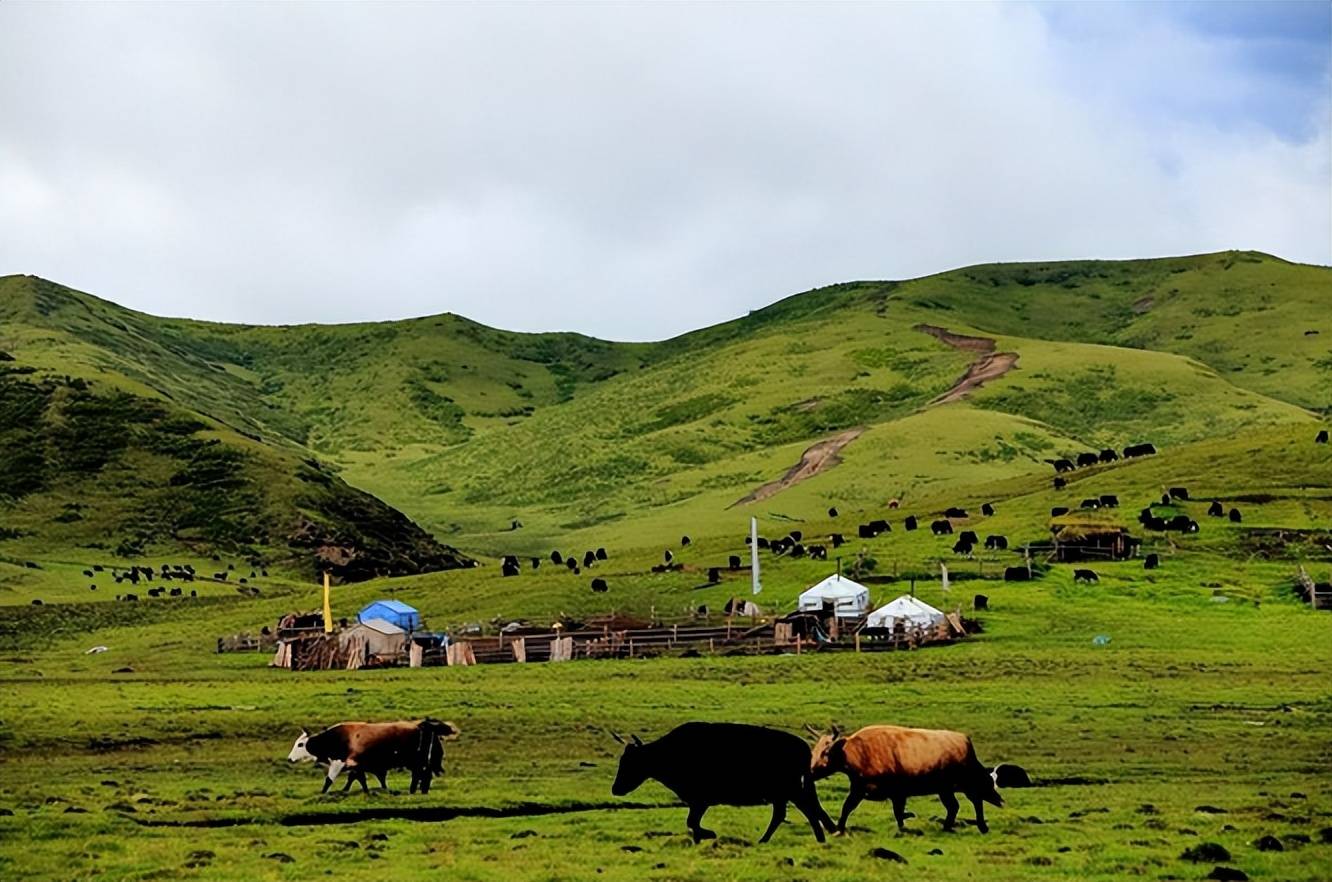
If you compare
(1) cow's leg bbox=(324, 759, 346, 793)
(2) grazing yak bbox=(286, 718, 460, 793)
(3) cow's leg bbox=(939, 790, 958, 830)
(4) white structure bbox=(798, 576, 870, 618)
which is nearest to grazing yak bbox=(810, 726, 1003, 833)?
(3) cow's leg bbox=(939, 790, 958, 830)

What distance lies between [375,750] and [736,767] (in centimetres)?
923

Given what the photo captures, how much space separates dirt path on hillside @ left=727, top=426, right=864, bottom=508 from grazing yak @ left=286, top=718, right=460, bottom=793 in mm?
125132

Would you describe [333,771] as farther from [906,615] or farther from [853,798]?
[906,615]

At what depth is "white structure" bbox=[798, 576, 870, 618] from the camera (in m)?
74.6

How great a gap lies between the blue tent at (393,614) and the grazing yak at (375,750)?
177ft

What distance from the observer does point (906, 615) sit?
6925cm

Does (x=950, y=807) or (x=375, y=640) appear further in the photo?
(x=375, y=640)

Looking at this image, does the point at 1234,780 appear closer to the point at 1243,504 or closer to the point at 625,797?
the point at 625,797

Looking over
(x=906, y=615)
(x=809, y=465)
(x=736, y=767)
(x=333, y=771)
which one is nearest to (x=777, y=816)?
(x=736, y=767)

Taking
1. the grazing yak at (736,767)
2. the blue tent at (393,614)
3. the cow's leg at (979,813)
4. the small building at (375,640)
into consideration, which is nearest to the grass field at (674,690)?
the cow's leg at (979,813)

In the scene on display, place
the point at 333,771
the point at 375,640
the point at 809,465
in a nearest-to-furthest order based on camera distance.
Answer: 1. the point at 333,771
2. the point at 375,640
3. the point at 809,465

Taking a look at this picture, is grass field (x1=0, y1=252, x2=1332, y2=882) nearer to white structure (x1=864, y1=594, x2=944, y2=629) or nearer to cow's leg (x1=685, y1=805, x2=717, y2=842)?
cow's leg (x1=685, y1=805, x2=717, y2=842)

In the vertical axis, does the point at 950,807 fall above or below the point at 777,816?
below

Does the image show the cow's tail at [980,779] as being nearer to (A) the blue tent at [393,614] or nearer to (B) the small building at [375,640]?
(B) the small building at [375,640]
